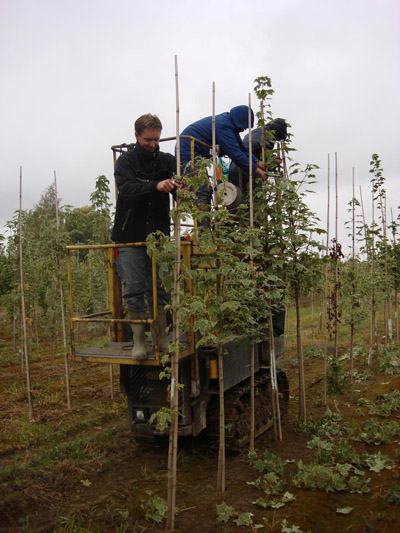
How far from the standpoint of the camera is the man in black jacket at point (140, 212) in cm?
521

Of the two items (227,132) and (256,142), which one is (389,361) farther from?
(227,132)

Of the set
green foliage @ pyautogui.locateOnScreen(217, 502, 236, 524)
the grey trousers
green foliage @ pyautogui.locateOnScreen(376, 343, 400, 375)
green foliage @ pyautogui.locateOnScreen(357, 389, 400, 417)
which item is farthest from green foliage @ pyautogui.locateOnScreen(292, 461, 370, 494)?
green foliage @ pyautogui.locateOnScreen(376, 343, 400, 375)


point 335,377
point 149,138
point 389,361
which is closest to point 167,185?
point 149,138

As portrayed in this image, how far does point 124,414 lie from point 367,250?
7.20m

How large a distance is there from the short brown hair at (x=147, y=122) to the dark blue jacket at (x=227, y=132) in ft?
3.04

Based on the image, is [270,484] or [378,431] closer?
[270,484]

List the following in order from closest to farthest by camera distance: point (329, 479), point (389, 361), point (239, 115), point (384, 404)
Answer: point (329, 479), point (239, 115), point (384, 404), point (389, 361)

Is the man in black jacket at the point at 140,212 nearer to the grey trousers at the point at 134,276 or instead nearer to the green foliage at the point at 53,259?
the grey trousers at the point at 134,276

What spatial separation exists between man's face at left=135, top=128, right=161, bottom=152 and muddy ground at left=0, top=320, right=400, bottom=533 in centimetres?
357

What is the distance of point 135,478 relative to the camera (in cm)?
561

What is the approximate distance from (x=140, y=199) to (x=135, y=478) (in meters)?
3.08

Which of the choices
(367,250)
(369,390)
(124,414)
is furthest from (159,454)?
(367,250)

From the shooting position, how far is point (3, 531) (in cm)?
451

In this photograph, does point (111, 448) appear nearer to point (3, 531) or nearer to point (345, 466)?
point (3, 531)
